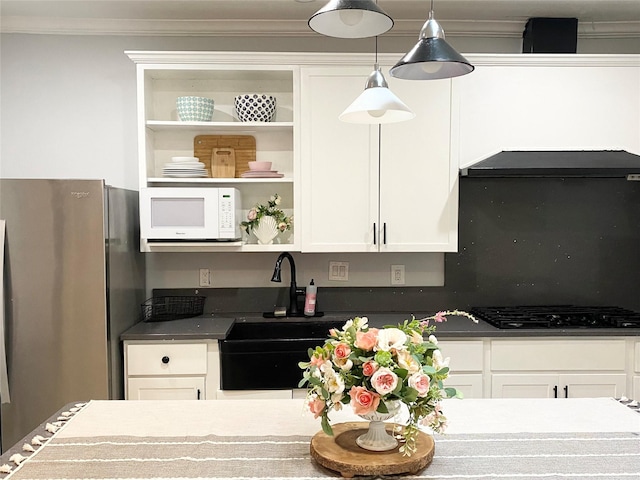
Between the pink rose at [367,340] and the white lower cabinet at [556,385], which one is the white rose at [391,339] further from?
the white lower cabinet at [556,385]

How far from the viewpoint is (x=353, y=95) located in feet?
9.33

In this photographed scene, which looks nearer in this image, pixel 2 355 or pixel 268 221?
pixel 2 355

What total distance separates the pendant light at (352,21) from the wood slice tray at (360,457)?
1.08 meters

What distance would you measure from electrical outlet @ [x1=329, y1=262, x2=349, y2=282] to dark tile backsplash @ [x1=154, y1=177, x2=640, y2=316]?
0.49 feet

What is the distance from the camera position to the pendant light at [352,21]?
1.41m

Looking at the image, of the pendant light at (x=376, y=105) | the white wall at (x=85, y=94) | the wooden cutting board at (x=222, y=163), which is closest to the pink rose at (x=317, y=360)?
the pendant light at (x=376, y=105)

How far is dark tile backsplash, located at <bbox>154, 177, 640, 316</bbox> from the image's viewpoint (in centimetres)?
318

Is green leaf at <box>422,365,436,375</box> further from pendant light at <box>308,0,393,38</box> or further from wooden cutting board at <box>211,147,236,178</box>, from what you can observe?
wooden cutting board at <box>211,147,236,178</box>

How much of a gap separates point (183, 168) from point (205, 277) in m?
0.69

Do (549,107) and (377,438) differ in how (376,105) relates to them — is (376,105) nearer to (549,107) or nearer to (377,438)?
(377,438)

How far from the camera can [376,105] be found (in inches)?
61.2

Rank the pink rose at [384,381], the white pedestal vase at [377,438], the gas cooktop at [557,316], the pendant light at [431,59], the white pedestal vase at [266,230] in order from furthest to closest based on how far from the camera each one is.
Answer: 1. the white pedestal vase at [266,230]
2. the gas cooktop at [557,316]
3. the pendant light at [431,59]
4. the white pedestal vase at [377,438]
5. the pink rose at [384,381]

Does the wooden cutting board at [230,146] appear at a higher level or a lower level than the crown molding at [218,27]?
lower

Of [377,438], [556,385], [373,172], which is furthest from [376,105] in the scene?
[556,385]
